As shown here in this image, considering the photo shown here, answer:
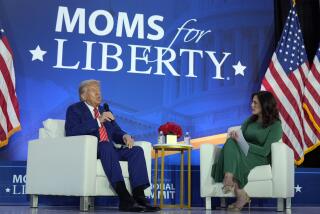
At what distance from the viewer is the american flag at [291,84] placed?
6.06 metres

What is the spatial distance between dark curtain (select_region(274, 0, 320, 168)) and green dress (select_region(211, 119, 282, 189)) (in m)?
1.95

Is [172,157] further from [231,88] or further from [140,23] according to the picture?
[140,23]

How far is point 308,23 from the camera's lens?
264 inches

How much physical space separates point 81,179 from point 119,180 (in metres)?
0.30

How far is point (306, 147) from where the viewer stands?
612cm

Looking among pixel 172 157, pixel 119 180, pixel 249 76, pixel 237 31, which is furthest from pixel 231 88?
pixel 119 180

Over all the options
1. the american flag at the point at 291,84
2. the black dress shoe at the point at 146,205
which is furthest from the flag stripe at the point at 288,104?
the black dress shoe at the point at 146,205

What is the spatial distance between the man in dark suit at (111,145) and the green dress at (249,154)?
70 centimetres

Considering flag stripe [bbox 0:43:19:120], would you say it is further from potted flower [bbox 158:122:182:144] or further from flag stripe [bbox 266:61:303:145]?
flag stripe [bbox 266:61:303:145]

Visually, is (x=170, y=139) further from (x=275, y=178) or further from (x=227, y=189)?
(x=275, y=178)

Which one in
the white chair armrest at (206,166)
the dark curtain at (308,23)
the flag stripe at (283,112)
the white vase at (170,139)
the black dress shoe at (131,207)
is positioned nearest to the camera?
the black dress shoe at (131,207)

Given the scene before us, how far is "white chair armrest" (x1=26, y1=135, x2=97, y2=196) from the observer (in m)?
4.14

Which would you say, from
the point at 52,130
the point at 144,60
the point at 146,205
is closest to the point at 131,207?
the point at 146,205

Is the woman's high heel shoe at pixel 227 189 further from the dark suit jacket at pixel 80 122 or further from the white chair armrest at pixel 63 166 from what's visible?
the white chair armrest at pixel 63 166
